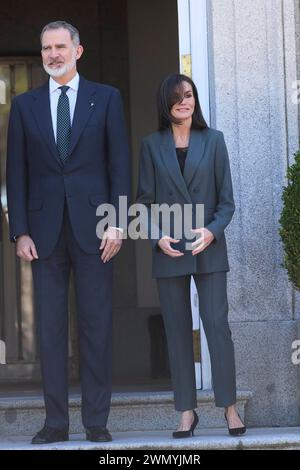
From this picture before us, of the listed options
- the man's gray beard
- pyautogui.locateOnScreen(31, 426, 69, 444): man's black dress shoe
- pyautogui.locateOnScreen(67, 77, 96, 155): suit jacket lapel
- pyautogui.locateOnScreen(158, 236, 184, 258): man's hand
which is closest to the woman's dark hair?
pyautogui.locateOnScreen(67, 77, 96, 155): suit jacket lapel

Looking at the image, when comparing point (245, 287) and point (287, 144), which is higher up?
point (287, 144)

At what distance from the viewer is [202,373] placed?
614cm

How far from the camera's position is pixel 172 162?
536cm

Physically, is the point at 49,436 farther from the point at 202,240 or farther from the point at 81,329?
the point at 202,240

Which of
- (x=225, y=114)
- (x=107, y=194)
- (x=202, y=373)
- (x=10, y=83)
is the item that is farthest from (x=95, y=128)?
(x=10, y=83)

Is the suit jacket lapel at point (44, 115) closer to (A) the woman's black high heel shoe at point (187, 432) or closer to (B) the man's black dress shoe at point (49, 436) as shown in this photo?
(B) the man's black dress shoe at point (49, 436)

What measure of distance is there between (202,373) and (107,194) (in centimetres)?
130

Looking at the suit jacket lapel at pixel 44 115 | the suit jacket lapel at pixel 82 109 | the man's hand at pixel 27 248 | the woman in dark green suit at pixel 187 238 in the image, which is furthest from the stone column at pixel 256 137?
the man's hand at pixel 27 248

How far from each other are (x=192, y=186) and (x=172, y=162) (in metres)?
0.15

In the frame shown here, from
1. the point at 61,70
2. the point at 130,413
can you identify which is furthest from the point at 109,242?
the point at 130,413

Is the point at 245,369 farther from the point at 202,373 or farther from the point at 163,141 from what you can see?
the point at 163,141

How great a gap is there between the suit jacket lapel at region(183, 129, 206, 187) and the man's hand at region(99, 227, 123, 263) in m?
0.41

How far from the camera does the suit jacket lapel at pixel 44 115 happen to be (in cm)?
533

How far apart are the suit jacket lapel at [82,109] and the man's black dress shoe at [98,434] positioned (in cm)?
129
